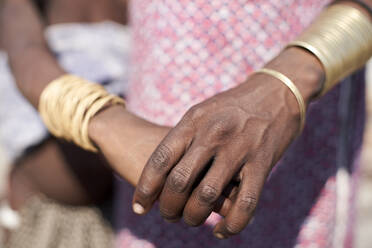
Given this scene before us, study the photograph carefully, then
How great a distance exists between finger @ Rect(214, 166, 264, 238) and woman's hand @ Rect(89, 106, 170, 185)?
143 mm

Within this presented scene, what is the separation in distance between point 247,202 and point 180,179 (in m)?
0.09

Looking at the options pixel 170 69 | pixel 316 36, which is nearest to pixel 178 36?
pixel 170 69

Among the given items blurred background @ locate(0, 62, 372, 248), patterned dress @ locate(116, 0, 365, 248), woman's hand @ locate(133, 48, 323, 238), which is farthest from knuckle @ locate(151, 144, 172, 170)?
blurred background @ locate(0, 62, 372, 248)

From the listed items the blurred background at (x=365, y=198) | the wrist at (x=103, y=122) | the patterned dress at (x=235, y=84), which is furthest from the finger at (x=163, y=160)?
the blurred background at (x=365, y=198)

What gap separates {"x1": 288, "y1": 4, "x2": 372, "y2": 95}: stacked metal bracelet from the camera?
735 millimetres

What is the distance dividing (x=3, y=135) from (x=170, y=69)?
1.87 ft

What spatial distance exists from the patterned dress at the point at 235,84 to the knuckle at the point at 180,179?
26cm

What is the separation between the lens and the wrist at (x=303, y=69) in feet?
2.30

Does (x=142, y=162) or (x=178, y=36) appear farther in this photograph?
(x=178, y=36)

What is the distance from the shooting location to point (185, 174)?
1.99 feet

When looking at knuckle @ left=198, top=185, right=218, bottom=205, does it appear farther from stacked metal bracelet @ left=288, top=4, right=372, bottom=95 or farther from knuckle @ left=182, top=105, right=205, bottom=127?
stacked metal bracelet @ left=288, top=4, right=372, bottom=95

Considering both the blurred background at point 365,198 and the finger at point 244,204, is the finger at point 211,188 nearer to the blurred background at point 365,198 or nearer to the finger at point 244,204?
the finger at point 244,204

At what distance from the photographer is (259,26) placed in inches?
33.4

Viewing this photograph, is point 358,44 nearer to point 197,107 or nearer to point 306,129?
point 306,129
